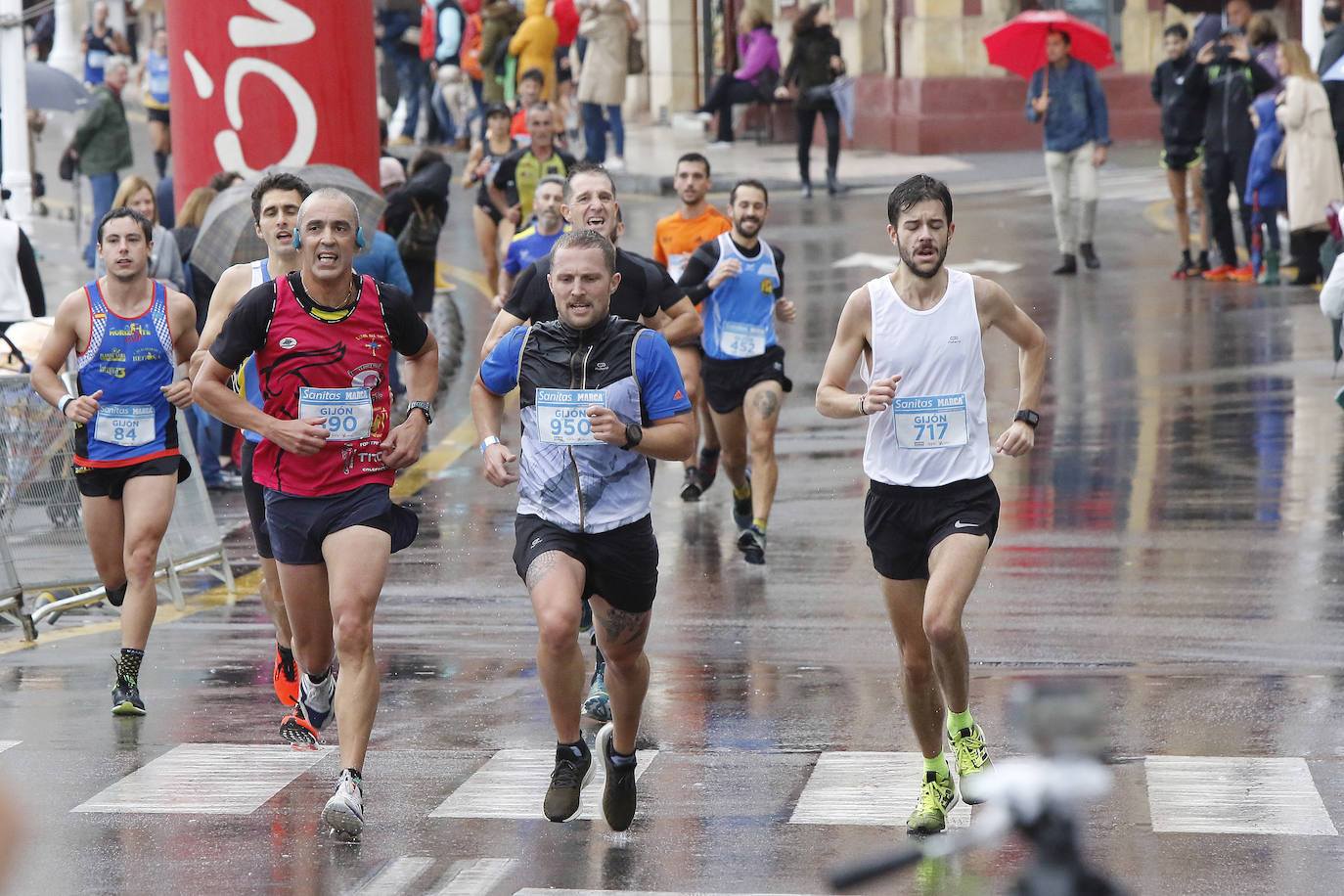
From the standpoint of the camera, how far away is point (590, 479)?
6375 millimetres

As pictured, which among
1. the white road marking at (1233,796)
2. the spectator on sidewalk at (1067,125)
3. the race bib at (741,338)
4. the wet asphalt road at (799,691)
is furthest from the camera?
the spectator on sidewalk at (1067,125)

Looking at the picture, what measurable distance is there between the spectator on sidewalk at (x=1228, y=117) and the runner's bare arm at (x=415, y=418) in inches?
493

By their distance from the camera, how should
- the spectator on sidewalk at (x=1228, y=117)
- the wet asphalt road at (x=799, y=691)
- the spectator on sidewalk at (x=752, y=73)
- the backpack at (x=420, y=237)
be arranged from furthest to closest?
the spectator on sidewalk at (x=752, y=73)
the spectator on sidewalk at (x=1228, y=117)
the backpack at (x=420, y=237)
the wet asphalt road at (x=799, y=691)

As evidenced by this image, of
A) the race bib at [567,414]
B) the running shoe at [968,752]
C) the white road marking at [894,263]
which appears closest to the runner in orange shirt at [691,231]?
the race bib at [567,414]

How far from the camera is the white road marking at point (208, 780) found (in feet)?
22.5

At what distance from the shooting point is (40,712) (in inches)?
323

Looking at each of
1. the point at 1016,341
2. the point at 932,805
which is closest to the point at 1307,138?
the point at 1016,341

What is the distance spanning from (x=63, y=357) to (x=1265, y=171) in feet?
38.5

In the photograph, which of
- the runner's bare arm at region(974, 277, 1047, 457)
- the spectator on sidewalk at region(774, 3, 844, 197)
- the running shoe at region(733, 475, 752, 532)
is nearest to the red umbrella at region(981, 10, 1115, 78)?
the spectator on sidewalk at region(774, 3, 844, 197)

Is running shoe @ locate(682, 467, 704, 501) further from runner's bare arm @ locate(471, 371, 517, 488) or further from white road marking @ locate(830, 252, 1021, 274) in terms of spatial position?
white road marking @ locate(830, 252, 1021, 274)

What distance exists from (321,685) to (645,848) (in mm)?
1516

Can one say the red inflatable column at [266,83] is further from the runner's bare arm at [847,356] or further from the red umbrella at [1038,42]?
the runner's bare arm at [847,356]

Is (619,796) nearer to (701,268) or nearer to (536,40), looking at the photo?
(701,268)

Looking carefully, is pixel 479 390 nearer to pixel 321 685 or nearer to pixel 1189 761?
pixel 321 685
